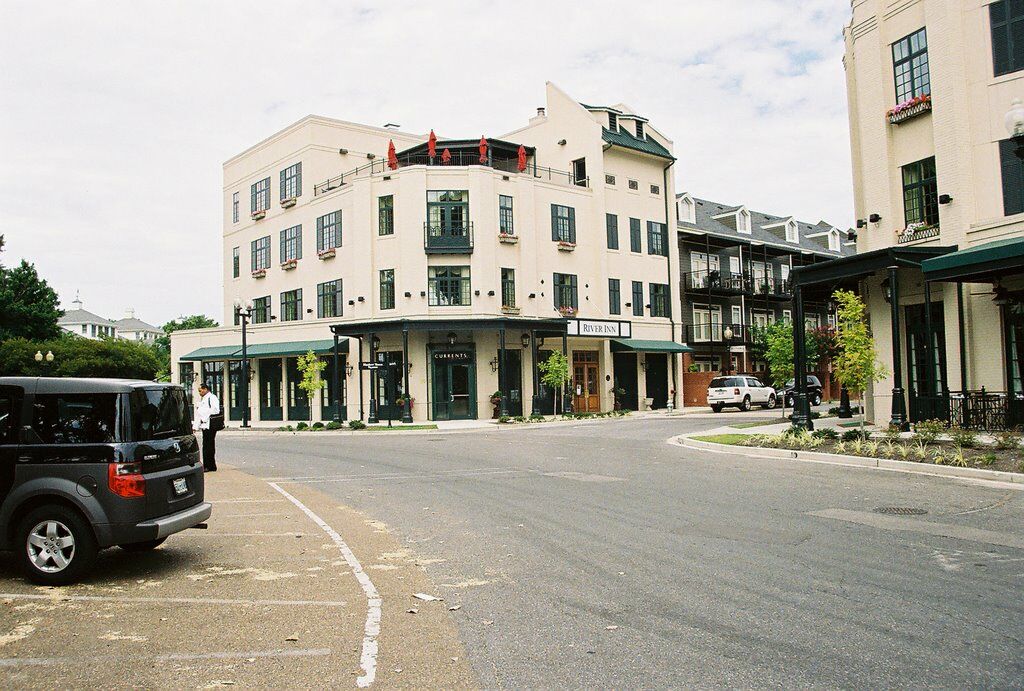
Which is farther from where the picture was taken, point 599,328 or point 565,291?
point 565,291

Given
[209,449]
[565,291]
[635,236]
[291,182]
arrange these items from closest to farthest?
[209,449] < [565,291] < [635,236] < [291,182]

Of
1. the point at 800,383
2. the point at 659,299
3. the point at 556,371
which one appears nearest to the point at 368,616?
the point at 800,383

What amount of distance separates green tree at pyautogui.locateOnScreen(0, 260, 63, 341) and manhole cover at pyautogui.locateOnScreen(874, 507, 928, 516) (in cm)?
6127

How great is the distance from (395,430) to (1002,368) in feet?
64.9

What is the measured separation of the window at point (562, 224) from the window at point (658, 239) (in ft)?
18.3

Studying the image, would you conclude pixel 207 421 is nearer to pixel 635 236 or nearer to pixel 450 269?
pixel 450 269

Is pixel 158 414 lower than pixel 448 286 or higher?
lower

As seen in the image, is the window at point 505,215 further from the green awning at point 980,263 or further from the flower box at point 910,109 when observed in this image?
the green awning at point 980,263

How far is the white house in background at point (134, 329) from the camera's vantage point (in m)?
139

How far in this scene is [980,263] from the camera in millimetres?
16422

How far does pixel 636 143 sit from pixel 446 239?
13.0 meters

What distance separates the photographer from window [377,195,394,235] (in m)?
36.7

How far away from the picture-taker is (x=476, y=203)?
119 feet

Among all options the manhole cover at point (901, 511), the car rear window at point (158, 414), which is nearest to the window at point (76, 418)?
the car rear window at point (158, 414)
